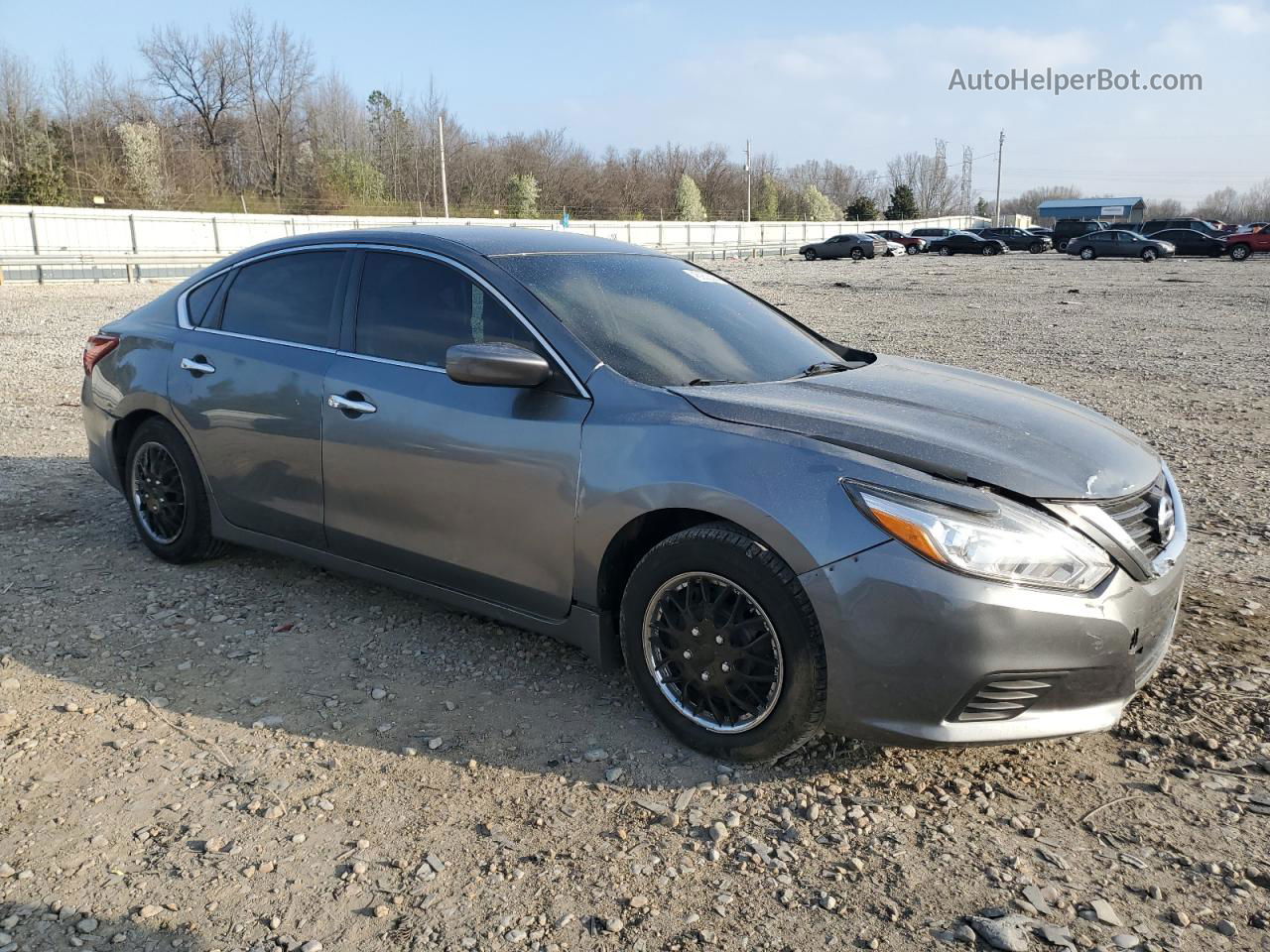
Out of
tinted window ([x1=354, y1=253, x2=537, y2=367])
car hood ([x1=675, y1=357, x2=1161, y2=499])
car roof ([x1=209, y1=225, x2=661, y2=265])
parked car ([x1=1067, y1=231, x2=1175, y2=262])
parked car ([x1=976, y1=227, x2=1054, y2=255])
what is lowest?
car hood ([x1=675, y1=357, x2=1161, y2=499])

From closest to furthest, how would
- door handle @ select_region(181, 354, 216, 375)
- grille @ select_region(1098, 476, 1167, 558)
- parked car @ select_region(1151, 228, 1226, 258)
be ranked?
grille @ select_region(1098, 476, 1167, 558)
door handle @ select_region(181, 354, 216, 375)
parked car @ select_region(1151, 228, 1226, 258)

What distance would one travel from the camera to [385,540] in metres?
3.95

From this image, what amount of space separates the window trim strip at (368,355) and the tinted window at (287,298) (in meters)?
0.03

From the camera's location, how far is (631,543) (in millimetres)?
3344

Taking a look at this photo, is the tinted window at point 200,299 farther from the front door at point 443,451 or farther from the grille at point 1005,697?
the grille at point 1005,697

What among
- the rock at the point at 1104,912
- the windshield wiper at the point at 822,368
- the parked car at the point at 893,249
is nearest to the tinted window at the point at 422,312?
the windshield wiper at the point at 822,368

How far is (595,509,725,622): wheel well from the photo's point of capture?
3.22 metres

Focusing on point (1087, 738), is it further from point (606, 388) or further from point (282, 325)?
point (282, 325)

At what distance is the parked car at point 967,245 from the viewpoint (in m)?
53.2

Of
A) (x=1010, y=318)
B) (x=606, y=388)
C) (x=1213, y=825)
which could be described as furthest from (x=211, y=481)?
(x=1010, y=318)

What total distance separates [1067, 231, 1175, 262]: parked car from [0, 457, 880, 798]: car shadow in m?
45.5

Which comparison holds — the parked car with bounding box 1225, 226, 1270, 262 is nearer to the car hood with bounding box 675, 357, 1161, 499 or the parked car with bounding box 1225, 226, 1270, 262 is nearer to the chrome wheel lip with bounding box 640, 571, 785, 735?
the car hood with bounding box 675, 357, 1161, 499

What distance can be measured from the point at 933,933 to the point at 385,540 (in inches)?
97.3

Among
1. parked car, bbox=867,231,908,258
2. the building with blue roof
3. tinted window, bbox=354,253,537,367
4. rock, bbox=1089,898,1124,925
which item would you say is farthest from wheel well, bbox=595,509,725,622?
the building with blue roof
